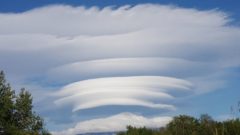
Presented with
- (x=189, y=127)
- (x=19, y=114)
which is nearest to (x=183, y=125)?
(x=189, y=127)

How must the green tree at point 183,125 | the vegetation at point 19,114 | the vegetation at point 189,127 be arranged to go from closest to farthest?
the vegetation at point 19,114 < the vegetation at point 189,127 < the green tree at point 183,125

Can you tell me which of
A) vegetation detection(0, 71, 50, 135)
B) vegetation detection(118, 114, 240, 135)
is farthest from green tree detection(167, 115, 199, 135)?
vegetation detection(0, 71, 50, 135)

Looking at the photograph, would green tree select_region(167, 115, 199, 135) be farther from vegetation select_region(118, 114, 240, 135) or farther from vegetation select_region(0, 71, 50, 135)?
vegetation select_region(0, 71, 50, 135)

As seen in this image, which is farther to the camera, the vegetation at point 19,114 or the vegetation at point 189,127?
the vegetation at point 189,127

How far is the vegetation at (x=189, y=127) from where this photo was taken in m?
128

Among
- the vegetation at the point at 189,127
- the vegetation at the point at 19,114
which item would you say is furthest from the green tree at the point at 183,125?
the vegetation at the point at 19,114

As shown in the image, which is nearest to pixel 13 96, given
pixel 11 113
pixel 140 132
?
pixel 11 113

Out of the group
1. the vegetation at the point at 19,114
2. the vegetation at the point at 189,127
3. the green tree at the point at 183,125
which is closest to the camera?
the vegetation at the point at 19,114

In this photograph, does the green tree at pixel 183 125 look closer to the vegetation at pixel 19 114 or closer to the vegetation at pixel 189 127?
the vegetation at pixel 189 127

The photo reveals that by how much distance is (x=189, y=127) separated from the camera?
142750mm

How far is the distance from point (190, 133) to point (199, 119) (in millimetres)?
7530

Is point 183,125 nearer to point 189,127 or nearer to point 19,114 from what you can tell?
point 189,127

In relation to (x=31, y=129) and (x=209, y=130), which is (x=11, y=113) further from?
(x=209, y=130)

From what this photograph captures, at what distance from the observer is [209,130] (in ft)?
436
